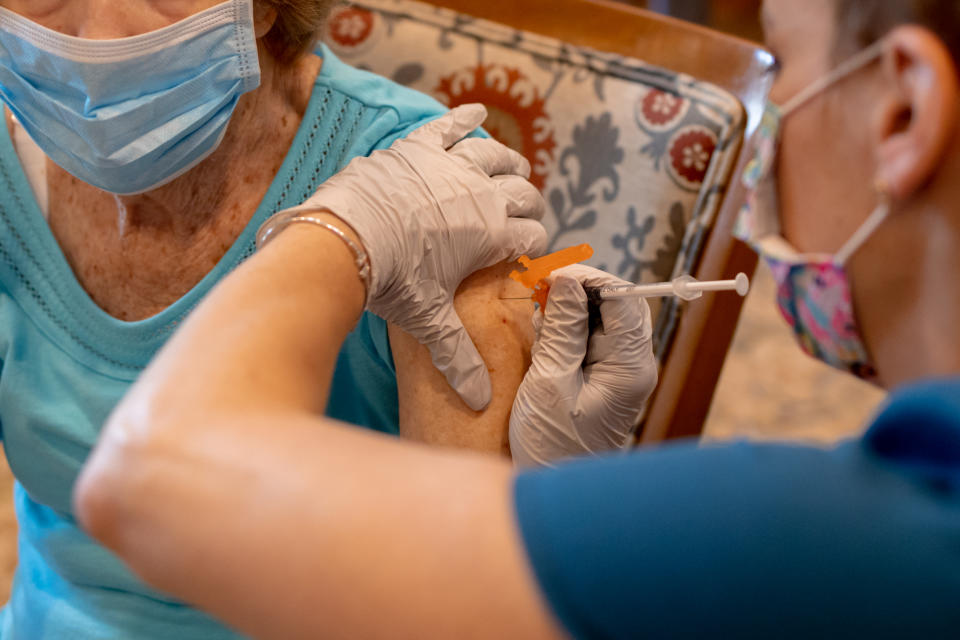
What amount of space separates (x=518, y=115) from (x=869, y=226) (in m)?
0.76

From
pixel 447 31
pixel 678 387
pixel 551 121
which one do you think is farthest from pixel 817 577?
pixel 447 31

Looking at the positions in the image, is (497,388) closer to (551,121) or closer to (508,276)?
(508,276)

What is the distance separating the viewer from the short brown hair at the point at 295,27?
103cm

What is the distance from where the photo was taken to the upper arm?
979 millimetres

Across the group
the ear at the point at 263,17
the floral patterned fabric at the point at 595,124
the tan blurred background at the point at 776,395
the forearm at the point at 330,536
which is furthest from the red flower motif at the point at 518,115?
the tan blurred background at the point at 776,395

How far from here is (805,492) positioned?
1.61ft

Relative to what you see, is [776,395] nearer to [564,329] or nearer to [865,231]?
[564,329]

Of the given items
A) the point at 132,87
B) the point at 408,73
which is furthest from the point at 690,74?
the point at 132,87

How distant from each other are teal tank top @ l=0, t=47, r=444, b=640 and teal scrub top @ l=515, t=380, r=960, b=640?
1.94 feet

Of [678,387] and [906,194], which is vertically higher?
[906,194]

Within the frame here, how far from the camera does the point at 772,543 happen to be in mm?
479

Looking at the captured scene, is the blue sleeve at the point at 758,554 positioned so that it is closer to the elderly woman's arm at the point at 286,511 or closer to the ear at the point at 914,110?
the elderly woman's arm at the point at 286,511

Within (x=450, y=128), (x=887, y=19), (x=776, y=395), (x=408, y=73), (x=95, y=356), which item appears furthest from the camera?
(x=776, y=395)

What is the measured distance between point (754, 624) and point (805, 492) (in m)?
0.08
